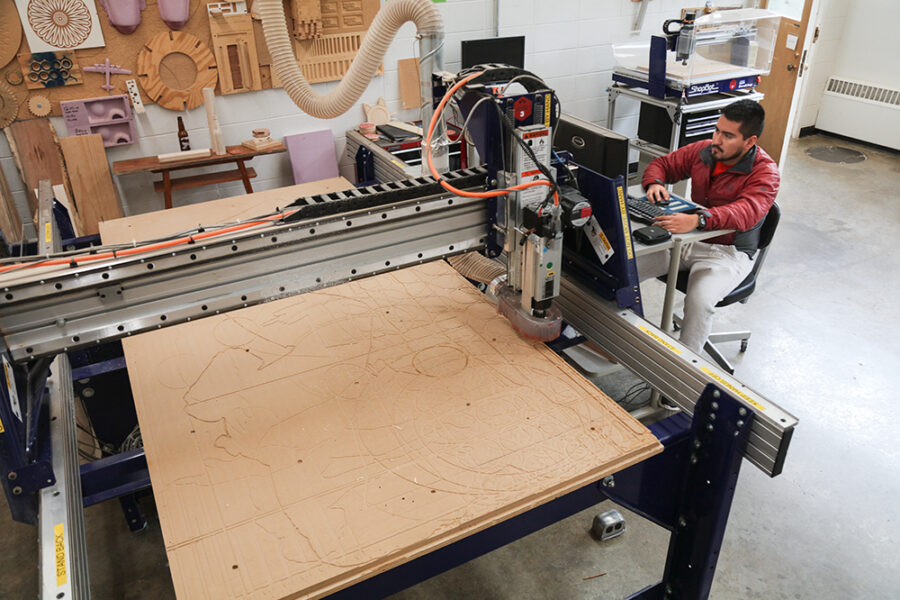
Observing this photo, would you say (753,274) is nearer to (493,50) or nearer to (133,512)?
(493,50)

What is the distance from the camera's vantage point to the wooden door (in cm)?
528

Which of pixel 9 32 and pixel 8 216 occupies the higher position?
pixel 9 32

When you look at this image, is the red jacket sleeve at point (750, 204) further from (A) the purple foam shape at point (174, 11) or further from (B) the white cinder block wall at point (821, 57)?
(B) the white cinder block wall at point (821, 57)

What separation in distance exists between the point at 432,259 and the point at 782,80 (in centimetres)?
507

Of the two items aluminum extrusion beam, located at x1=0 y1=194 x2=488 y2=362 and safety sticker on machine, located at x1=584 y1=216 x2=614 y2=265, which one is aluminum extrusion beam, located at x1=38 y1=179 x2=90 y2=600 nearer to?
aluminum extrusion beam, located at x1=0 y1=194 x2=488 y2=362

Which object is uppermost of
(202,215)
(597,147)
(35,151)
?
(597,147)

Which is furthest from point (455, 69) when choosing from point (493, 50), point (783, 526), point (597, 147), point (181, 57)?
point (783, 526)

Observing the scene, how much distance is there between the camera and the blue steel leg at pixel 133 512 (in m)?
2.48

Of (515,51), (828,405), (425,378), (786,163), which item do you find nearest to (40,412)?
(425,378)

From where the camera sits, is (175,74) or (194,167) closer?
(175,74)

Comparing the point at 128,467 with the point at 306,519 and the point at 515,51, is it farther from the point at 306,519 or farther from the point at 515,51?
the point at 515,51

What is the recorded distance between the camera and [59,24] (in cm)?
365

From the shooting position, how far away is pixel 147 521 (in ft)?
8.63

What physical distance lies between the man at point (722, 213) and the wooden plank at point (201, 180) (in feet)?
8.54
